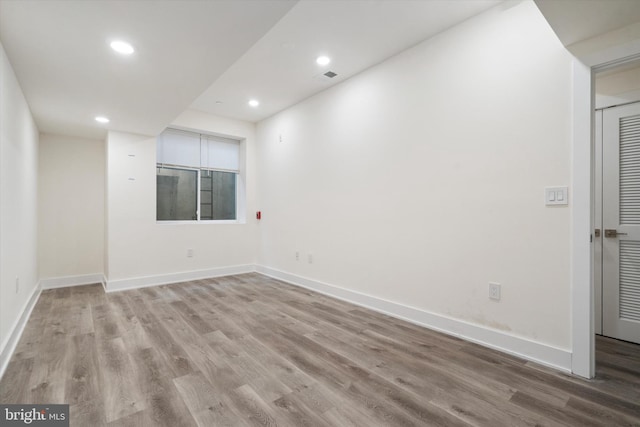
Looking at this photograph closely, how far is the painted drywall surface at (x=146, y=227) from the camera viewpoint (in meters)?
4.33

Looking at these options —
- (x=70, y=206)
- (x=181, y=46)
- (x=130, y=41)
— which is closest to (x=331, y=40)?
(x=181, y=46)

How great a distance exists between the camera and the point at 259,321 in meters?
3.07

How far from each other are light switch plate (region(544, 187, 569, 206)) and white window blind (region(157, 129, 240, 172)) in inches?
190

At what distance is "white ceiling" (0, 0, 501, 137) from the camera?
1.82m

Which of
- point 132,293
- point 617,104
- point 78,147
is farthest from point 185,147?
point 617,104

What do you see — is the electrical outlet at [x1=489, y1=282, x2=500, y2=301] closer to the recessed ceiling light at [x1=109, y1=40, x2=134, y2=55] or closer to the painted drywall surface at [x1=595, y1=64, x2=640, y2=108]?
the painted drywall surface at [x1=595, y1=64, x2=640, y2=108]

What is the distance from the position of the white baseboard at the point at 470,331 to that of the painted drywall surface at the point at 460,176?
6cm

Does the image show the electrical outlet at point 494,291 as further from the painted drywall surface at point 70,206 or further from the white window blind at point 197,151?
the painted drywall surface at point 70,206

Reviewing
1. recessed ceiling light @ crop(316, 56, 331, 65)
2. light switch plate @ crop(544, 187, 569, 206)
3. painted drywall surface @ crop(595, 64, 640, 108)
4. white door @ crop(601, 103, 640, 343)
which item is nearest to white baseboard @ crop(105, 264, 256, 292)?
recessed ceiling light @ crop(316, 56, 331, 65)

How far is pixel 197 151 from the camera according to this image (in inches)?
206

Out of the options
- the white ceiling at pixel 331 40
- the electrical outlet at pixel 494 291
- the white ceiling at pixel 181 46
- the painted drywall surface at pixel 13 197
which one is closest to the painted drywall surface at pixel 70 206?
the white ceiling at pixel 181 46

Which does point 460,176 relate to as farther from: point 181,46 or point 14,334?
point 14,334

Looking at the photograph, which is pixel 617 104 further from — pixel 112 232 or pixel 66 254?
pixel 66 254

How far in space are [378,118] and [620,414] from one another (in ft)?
9.63
